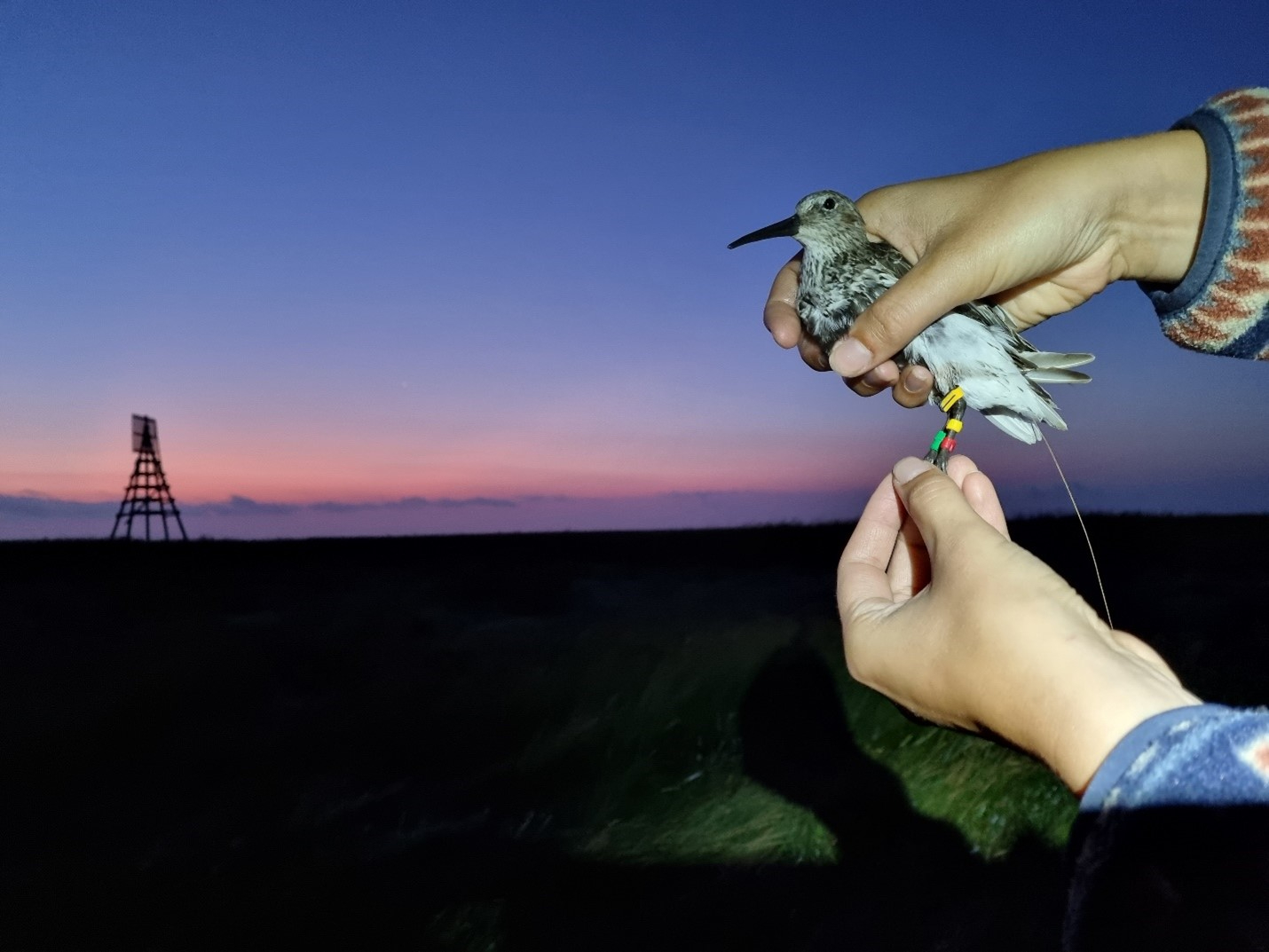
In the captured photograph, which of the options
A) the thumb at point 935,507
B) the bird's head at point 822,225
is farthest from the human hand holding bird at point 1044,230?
the thumb at point 935,507

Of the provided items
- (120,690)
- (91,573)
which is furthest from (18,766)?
(91,573)

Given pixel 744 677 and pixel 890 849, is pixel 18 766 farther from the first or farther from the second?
pixel 890 849

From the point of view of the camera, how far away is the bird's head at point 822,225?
17.4 ft

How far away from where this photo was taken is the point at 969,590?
279 cm

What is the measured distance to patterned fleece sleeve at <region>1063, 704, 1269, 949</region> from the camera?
180cm

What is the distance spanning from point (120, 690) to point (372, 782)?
1204 centimetres

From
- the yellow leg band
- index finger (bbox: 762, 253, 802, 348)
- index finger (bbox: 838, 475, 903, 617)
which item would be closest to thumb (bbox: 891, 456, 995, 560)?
index finger (bbox: 838, 475, 903, 617)

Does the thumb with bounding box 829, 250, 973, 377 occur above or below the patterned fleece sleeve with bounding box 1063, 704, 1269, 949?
above

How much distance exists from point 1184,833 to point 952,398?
2933 mm

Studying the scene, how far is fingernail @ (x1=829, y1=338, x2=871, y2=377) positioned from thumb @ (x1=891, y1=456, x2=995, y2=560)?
37.4 inches

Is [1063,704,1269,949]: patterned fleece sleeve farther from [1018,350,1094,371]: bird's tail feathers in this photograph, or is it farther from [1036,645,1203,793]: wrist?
[1018,350,1094,371]: bird's tail feathers

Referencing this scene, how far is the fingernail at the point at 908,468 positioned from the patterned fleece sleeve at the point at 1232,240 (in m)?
1.99

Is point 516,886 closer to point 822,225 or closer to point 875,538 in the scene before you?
point 875,538

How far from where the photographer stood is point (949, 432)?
425 cm
